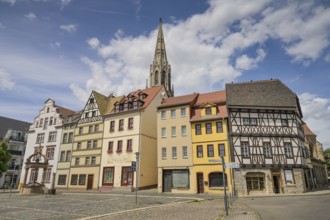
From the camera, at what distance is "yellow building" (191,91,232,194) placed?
2795cm

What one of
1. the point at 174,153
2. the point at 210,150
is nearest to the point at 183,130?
the point at 174,153

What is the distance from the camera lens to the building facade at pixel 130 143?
109 ft

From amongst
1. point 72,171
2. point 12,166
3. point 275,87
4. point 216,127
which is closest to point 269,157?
point 216,127

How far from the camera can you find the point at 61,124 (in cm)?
4300

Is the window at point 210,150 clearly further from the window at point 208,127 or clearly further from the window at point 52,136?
the window at point 52,136

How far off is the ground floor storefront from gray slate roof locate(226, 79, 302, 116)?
790cm

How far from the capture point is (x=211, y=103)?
1212 inches

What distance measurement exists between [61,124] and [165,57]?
4386 cm

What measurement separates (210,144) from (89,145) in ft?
67.3

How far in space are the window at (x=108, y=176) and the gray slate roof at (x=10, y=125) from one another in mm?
35071

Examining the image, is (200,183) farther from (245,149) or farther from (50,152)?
(50,152)

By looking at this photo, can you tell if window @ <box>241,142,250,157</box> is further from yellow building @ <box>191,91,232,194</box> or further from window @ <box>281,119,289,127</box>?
window @ <box>281,119,289,127</box>

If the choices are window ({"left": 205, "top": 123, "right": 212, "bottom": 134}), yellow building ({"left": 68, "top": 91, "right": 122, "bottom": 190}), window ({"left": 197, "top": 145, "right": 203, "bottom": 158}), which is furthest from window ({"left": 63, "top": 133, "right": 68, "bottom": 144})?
window ({"left": 205, "top": 123, "right": 212, "bottom": 134})

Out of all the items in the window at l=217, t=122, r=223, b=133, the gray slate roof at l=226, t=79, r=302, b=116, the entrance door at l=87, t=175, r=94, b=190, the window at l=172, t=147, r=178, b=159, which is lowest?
the entrance door at l=87, t=175, r=94, b=190
